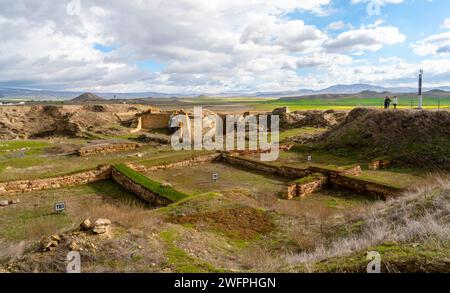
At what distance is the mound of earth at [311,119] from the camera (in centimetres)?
3134

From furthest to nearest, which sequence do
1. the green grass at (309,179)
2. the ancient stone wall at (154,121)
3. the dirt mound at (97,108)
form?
the dirt mound at (97,108)
the ancient stone wall at (154,121)
the green grass at (309,179)

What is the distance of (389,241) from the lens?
5156 millimetres

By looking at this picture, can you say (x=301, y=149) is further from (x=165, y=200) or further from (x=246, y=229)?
(x=246, y=229)

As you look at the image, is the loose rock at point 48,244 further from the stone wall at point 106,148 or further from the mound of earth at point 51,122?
the mound of earth at point 51,122

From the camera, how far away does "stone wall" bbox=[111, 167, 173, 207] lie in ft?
38.9

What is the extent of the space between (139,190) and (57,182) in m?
4.20

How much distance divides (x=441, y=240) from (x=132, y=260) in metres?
4.71

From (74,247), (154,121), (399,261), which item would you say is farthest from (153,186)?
(154,121)

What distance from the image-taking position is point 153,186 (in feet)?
42.7

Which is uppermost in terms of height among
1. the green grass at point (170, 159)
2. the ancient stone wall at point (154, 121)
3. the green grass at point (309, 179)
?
the ancient stone wall at point (154, 121)

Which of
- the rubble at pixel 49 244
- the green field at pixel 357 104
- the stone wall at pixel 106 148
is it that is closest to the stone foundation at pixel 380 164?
the rubble at pixel 49 244

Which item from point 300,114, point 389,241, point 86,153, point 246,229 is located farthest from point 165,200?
point 300,114

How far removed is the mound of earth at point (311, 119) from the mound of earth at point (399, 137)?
862 centimetres

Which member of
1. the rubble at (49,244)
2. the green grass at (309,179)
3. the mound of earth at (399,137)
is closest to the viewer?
the rubble at (49,244)
